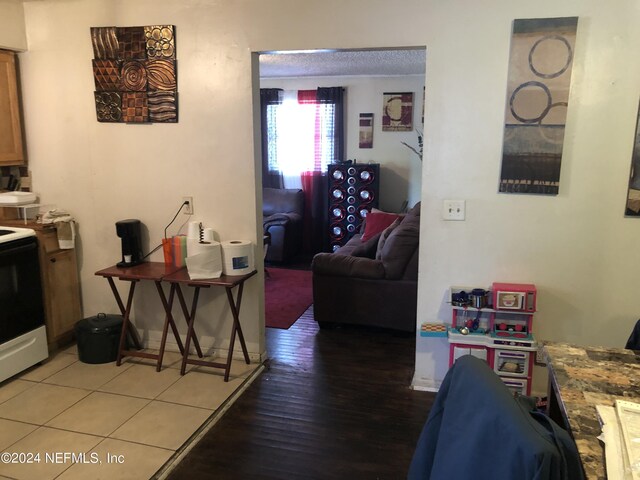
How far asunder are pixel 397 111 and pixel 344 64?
1296 millimetres

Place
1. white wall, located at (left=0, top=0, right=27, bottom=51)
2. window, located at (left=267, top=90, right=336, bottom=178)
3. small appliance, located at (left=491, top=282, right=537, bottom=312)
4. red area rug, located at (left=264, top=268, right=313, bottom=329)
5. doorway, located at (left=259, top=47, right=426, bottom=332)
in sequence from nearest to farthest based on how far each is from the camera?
small appliance, located at (left=491, top=282, right=537, bottom=312)
white wall, located at (left=0, top=0, right=27, bottom=51)
red area rug, located at (left=264, top=268, right=313, bottom=329)
doorway, located at (left=259, top=47, right=426, bottom=332)
window, located at (left=267, top=90, right=336, bottom=178)

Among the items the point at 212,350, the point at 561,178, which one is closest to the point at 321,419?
the point at 212,350

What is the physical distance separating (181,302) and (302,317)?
1354 mm

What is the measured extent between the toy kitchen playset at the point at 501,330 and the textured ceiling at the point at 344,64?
2.59 m

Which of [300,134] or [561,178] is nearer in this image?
[561,178]

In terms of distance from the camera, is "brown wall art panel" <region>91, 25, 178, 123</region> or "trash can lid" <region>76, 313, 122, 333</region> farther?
"trash can lid" <region>76, 313, 122, 333</region>

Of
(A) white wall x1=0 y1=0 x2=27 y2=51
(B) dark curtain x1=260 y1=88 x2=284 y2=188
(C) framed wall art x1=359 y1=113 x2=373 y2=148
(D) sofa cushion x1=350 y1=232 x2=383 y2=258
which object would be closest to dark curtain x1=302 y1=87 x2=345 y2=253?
(C) framed wall art x1=359 y1=113 x2=373 y2=148

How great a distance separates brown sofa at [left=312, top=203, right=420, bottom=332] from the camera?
378 cm

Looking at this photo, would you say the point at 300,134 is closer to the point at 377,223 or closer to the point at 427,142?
the point at 377,223

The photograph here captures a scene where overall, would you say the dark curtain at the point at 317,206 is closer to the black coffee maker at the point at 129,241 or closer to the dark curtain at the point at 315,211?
the dark curtain at the point at 315,211

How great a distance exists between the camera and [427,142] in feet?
9.20

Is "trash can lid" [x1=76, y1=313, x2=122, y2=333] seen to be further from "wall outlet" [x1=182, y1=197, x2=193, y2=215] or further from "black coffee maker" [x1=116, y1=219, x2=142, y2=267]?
"wall outlet" [x1=182, y1=197, x2=193, y2=215]

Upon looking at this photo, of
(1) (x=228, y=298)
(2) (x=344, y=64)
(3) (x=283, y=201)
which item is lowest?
(1) (x=228, y=298)

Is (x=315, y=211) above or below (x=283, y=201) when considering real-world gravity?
below
